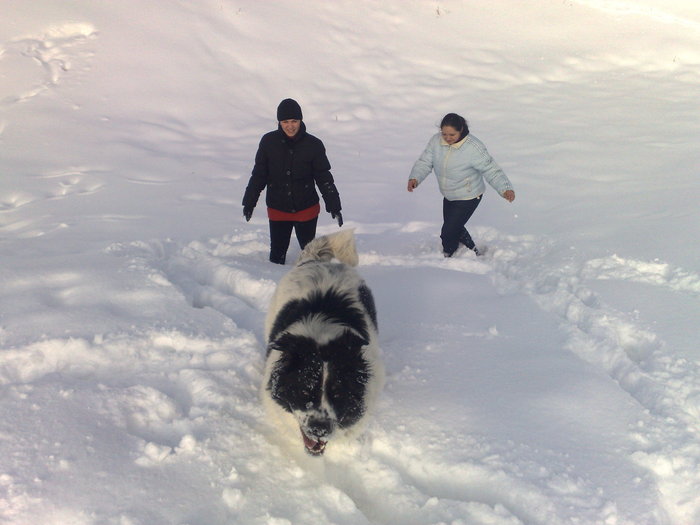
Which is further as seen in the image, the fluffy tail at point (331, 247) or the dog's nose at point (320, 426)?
the fluffy tail at point (331, 247)

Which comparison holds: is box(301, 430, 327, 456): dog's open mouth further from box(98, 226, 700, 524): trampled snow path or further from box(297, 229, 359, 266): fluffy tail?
box(297, 229, 359, 266): fluffy tail

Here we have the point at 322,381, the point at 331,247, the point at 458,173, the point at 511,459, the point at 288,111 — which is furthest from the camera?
the point at 458,173

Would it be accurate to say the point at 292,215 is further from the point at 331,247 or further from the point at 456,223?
the point at 456,223

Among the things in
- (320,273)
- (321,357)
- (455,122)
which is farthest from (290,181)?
(321,357)

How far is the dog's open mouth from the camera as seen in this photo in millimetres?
2898

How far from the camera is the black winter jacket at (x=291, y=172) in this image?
5.08 meters

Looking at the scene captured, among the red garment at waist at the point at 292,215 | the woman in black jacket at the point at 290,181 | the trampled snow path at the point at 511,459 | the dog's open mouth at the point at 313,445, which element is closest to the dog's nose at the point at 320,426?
the dog's open mouth at the point at 313,445

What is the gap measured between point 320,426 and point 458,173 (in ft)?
11.2

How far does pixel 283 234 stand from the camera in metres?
5.47

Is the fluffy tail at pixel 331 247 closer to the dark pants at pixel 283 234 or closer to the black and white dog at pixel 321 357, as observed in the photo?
the black and white dog at pixel 321 357

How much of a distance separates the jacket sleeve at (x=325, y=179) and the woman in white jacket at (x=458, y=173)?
0.79 metres

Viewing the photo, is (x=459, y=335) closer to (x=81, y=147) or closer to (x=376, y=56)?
(x=81, y=147)

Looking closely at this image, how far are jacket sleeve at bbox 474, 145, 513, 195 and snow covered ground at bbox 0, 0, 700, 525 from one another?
0.74 m

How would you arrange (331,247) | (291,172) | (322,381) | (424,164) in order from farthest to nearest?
(424,164), (291,172), (331,247), (322,381)
